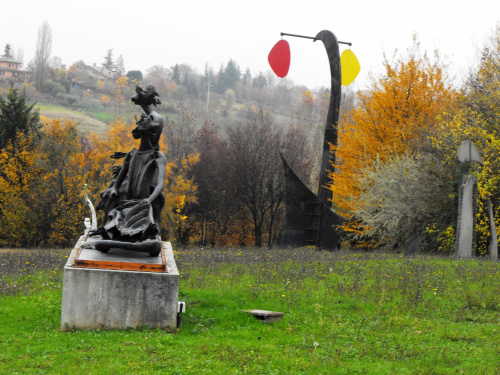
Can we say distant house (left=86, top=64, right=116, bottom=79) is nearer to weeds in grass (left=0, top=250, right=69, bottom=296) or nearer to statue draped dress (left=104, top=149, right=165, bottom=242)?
weeds in grass (left=0, top=250, right=69, bottom=296)

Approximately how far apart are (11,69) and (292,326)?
11187cm

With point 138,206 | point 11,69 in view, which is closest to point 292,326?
point 138,206

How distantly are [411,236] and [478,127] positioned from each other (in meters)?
5.12

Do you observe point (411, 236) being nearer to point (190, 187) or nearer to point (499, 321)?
point (499, 321)

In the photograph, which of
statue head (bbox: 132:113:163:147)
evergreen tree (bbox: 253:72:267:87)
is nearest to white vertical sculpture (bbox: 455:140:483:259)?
statue head (bbox: 132:113:163:147)

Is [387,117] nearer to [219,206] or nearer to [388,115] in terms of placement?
[388,115]

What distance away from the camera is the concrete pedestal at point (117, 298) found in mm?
8094

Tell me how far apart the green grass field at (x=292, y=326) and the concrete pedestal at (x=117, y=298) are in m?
0.23

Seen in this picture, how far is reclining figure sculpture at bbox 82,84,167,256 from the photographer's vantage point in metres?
8.88

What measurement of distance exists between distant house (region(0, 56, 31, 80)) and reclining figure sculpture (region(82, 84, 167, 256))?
10274cm

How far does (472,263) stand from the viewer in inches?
563

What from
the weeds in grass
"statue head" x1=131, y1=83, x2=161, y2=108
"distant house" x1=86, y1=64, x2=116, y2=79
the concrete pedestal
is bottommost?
the weeds in grass

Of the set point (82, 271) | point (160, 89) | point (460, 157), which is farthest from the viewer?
point (160, 89)

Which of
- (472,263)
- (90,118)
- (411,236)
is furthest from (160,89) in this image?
(472,263)
